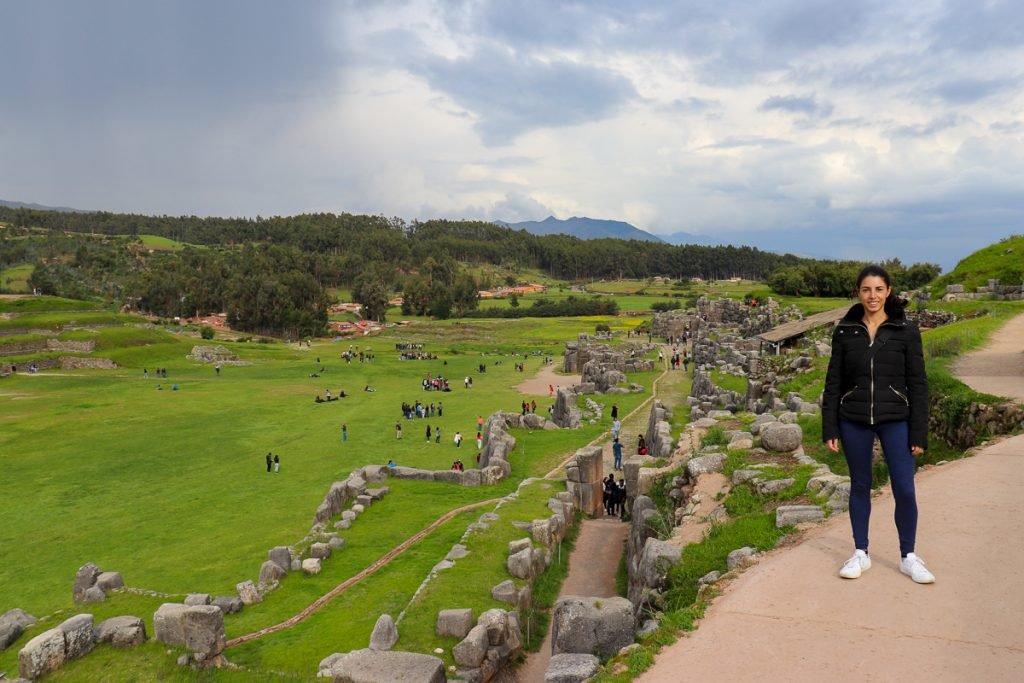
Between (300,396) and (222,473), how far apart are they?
22980 mm

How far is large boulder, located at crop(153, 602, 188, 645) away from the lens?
1259 cm

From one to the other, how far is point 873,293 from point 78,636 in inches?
597

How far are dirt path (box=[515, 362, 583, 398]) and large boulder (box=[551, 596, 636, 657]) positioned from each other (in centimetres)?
4222

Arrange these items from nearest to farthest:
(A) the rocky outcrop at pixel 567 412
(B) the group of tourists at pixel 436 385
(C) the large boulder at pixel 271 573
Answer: (C) the large boulder at pixel 271 573
(A) the rocky outcrop at pixel 567 412
(B) the group of tourists at pixel 436 385

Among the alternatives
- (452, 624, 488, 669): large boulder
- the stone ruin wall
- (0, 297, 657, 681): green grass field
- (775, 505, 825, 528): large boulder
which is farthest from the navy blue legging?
the stone ruin wall

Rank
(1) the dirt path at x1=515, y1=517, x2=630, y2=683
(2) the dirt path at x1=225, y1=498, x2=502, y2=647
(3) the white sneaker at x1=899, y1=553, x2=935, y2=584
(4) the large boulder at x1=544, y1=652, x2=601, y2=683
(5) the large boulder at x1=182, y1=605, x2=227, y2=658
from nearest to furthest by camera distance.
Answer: (3) the white sneaker at x1=899, y1=553, x2=935, y2=584, (4) the large boulder at x1=544, y1=652, x2=601, y2=683, (5) the large boulder at x1=182, y1=605, x2=227, y2=658, (1) the dirt path at x1=515, y1=517, x2=630, y2=683, (2) the dirt path at x1=225, y1=498, x2=502, y2=647

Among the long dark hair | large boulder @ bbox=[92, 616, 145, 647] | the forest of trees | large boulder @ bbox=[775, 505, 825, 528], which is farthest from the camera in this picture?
the forest of trees

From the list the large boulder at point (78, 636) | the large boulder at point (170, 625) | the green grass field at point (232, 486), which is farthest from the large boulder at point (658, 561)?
the large boulder at point (78, 636)

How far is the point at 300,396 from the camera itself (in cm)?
5406

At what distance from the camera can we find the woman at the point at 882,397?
21.6 ft

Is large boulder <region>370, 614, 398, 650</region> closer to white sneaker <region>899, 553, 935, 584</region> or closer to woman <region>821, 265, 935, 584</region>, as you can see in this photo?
woman <region>821, 265, 935, 584</region>

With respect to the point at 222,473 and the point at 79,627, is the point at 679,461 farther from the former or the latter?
the point at 222,473

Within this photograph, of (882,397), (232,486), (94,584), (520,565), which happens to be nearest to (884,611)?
(882,397)

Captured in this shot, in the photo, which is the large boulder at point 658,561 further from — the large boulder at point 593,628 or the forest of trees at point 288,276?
the forest of trees at point 288,276
